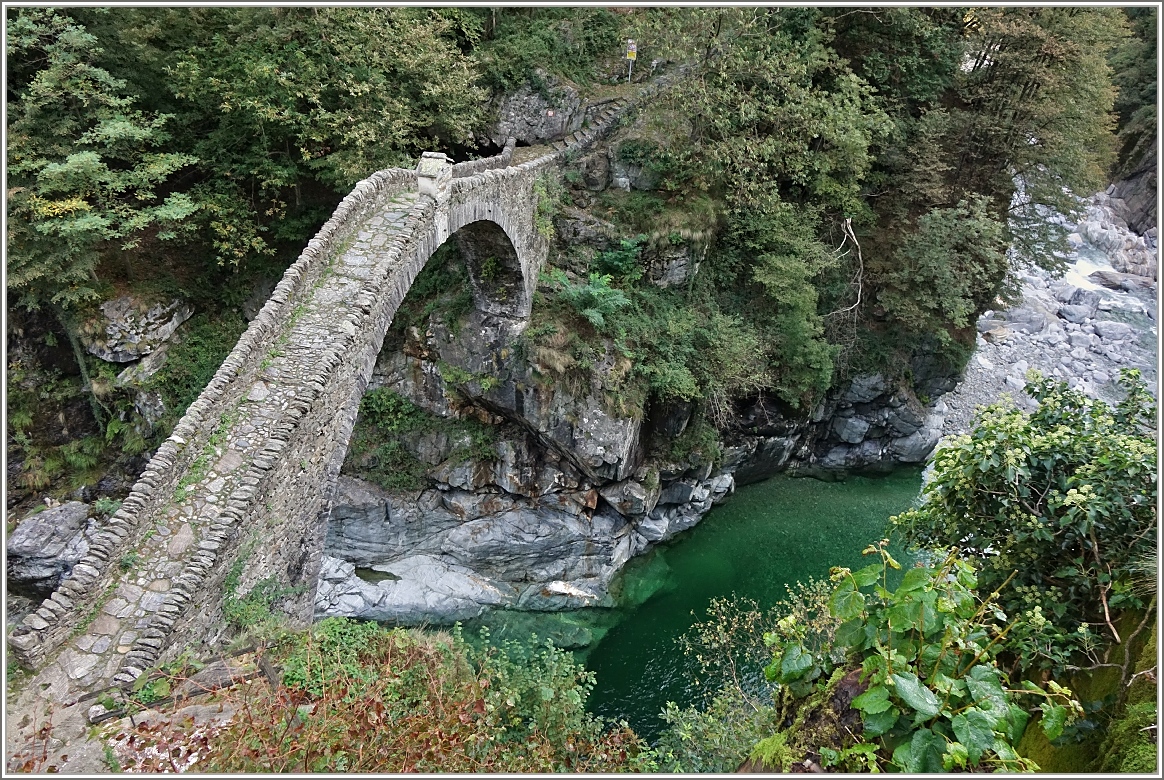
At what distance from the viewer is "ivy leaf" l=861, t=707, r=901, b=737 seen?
2770 millimetres

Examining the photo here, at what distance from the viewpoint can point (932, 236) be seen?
48.4 ft

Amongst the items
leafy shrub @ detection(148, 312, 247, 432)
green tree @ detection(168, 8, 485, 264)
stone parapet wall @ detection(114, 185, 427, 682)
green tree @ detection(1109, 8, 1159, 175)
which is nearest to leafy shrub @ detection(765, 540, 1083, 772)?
stone parapet wall @ detection(114, 185, 427, 682)

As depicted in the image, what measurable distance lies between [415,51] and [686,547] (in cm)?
1326

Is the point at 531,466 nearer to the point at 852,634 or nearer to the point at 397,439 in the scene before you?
the point at 397,439

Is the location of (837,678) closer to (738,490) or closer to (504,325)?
(504,325)

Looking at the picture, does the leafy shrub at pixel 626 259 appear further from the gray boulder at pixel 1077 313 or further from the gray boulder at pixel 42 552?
the gray boulder at pixel 1077 313

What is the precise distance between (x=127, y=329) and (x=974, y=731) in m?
16.2

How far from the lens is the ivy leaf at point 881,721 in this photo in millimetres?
2770

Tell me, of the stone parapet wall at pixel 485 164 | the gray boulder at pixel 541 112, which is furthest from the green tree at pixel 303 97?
the gray boulder at pixel 541 112

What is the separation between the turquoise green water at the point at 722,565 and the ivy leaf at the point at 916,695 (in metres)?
9.84

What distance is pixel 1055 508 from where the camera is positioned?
4141mm

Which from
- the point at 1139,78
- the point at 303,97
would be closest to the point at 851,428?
the point at 303,97

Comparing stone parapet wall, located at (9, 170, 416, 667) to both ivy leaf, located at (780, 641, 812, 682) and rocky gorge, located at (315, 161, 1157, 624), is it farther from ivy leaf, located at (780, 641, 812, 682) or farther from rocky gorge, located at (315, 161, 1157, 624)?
ivy leaf, located at (780, 641, 812, 682)

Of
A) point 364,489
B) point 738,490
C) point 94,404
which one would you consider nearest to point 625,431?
point 738,490
